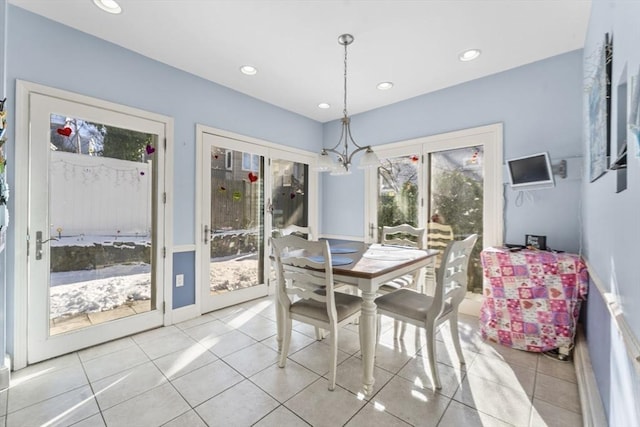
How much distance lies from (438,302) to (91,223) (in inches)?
113

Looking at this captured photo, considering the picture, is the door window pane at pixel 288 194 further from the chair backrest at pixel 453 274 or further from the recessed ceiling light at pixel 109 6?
the chair backrest at pixel 453 274

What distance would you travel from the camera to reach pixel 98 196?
2463 mm

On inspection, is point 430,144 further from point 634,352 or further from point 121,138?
point 121,138

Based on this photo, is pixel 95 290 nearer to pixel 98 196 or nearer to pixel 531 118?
pixel 98 196

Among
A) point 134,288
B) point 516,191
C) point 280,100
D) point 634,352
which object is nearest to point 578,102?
point 516,191

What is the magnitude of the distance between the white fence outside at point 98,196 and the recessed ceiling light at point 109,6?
3.79ft

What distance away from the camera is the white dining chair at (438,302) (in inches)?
72.2

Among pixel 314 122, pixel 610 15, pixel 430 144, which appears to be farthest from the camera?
pixel 314 122

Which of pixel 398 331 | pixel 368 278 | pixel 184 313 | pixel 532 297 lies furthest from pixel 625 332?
pixel 184 313

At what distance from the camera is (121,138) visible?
2604 millimetres

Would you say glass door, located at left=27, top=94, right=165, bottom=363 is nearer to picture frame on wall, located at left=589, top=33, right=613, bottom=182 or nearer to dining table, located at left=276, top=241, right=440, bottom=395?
dining table, located at left=276, top=241, right=440, bottom=395

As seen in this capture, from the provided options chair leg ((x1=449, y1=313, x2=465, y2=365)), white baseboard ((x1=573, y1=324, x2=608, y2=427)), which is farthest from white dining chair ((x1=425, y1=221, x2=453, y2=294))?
white baseboard ((x1=573, y1=324, x2=608, y2=427))

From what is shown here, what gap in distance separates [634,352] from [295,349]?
2.07 meters

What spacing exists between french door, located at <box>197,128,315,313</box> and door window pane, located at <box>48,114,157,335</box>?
1.82ft
